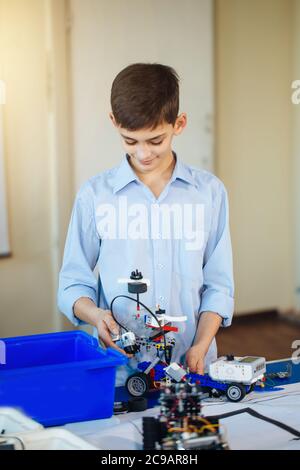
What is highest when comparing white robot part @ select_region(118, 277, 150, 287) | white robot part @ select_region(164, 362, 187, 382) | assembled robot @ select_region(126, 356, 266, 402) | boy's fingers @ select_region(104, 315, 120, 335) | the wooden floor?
white robot part @ select_region(118, 277, 150, 287)

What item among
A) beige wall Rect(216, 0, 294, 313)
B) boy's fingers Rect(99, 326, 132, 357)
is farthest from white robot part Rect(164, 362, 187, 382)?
beige wall Rect(216, 0, 294, 313)

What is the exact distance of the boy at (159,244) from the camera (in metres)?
1.54

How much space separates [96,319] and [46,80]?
1.84 meters

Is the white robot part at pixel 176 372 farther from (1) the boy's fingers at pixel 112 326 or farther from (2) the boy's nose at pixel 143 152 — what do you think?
(2) the boy's nose at pixel 143 152

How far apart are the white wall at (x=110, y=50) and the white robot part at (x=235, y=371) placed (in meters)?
1.84

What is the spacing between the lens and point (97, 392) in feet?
3.94

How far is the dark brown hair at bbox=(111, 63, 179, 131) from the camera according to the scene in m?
1.36

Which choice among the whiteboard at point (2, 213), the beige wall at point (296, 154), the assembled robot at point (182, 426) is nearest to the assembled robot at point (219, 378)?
the assembled robot at point (182, 426)

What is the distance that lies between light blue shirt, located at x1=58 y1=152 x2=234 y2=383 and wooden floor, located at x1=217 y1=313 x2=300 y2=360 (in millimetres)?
1804

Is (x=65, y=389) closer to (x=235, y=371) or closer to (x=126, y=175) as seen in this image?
(x=235, y=371)

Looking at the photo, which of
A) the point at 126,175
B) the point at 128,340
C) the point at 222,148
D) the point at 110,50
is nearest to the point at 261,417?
the point at 128,340

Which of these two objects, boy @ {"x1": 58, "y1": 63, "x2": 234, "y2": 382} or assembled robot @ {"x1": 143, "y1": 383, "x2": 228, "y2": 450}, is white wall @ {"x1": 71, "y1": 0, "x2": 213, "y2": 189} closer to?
boy @ {"x1": 58, "y1": 63, "x2": 234, "y2": 382}
